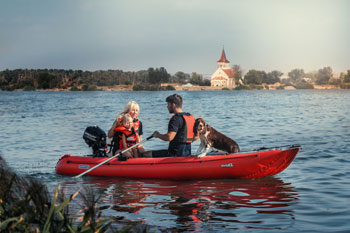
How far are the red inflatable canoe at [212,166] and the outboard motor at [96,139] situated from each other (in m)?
0.51

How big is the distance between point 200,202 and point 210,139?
5.91 ft

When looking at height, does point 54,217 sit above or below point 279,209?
above

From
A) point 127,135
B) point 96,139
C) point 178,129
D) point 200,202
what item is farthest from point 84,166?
point 200,202

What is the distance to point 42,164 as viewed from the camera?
11781mm

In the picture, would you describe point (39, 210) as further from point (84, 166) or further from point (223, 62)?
point (223, 62)

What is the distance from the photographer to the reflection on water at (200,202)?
617cm

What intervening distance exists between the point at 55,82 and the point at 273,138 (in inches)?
5058

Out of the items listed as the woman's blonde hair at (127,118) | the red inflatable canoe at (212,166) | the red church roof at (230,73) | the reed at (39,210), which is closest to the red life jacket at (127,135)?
the woman's blonde hair at (127,118)

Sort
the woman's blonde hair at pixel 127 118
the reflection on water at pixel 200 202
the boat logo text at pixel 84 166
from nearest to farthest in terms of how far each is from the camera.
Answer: the reflection on water at pixel 200 202, the woman's blonde hair at pixel 127 118, the boat logo text at pixel 84 166

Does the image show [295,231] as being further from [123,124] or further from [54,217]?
[123,124]

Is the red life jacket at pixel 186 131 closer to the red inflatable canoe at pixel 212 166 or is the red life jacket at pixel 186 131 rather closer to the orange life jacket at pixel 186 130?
the orange life jacket at pixel 186 130

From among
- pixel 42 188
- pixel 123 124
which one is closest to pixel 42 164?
pixel 123 124

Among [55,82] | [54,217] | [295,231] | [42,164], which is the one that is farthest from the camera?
[55,82]

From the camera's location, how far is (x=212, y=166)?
8844 millimetres
